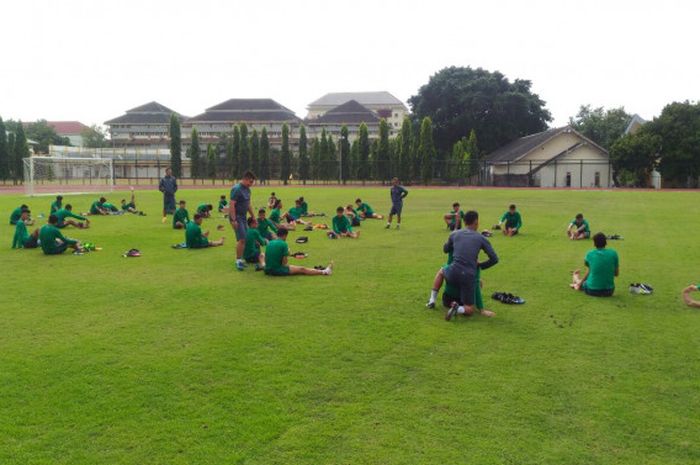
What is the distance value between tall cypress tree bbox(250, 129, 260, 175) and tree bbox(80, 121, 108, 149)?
175 feet

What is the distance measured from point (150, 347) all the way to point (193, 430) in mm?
2368

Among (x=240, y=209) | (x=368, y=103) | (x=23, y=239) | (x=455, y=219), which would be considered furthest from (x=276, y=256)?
(x=368, y=103)

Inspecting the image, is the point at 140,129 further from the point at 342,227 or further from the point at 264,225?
the point at 264,225

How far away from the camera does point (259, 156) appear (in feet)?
236

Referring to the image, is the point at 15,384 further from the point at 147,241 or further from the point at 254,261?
the point at 147,241

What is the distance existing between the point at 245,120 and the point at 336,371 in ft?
343

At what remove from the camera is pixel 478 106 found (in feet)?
235

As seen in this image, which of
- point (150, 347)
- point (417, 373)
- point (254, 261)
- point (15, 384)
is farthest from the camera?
point (254, 261)

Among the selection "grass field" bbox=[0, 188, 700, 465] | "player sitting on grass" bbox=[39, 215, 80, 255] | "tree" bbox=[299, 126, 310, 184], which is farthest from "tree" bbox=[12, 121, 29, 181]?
"grass field" bbox=[0, 188, 700, 465]

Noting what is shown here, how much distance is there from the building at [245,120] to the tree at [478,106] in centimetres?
3602

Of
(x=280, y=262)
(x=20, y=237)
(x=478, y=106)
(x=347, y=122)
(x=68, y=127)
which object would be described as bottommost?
(x=280, y=262)

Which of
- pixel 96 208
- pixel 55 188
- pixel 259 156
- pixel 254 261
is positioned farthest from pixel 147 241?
pixel 259 156

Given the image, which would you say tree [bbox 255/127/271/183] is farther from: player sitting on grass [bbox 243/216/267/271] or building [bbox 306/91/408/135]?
building [bbox 306/91/408/135]

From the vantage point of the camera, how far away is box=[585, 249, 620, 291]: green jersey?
382 inches
